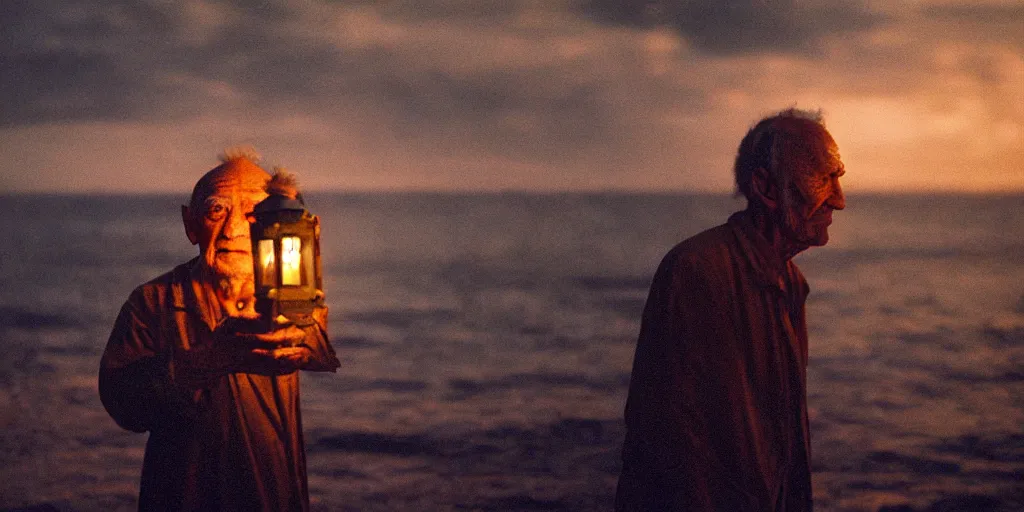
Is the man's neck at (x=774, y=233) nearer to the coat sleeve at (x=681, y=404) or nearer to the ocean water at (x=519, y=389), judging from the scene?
the coat sleeve at (x=681, y=404)

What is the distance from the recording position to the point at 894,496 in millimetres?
11297

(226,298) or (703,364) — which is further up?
(226,298)

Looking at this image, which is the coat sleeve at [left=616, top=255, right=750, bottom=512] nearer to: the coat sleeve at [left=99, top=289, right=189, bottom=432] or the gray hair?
the gray hair

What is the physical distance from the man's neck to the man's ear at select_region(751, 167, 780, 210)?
0.03 metres

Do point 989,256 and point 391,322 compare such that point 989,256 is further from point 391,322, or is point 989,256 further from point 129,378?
point 129,378

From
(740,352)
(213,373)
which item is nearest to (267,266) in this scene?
(213,373)

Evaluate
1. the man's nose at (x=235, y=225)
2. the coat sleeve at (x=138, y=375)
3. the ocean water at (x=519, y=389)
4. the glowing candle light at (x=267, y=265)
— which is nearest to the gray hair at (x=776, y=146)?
the glowing candle light at (x=267, y=265)

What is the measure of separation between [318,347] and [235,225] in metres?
0.48

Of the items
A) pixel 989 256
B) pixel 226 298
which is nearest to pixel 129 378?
pixel 226 298

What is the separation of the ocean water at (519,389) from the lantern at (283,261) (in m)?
7.40

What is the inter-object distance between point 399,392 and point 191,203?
45.4 ft

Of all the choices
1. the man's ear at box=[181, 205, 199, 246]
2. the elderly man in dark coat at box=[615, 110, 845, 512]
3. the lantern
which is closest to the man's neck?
the elderly man in dark coat at box=[615, 110, 845, 512]

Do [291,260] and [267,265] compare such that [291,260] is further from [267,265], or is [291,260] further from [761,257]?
[761,257]

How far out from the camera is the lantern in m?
3.78
